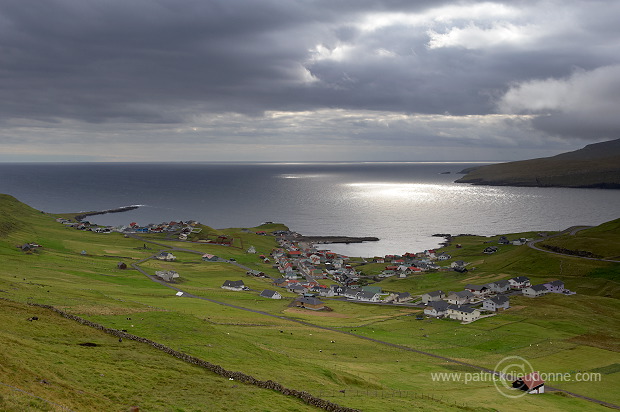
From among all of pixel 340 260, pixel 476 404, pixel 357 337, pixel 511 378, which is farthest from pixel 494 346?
pixel 340 260

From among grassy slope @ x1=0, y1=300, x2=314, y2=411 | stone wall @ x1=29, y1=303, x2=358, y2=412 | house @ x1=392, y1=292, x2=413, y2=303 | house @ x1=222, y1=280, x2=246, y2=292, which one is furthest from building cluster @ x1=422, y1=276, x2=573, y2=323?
grassy slope @ x1=0, y1=300, x2=314, y2=411

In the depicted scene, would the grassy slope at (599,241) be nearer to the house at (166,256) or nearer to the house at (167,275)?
the house at (167,275)

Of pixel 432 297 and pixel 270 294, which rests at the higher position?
pixel 270 294

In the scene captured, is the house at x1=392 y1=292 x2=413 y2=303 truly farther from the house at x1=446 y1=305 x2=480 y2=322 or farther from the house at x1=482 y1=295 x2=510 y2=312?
the house at x1=482 y1=295 x2=510 y2=312

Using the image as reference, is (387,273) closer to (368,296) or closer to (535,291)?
(368,296)

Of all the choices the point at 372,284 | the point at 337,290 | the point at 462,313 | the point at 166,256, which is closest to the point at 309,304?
the point at 337,290

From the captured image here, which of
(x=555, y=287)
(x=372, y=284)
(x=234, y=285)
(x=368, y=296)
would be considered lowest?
(x=372, y=284)

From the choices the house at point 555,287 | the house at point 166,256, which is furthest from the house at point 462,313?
the house at point 166,256
